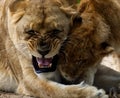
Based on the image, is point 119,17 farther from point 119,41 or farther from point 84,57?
point 84,57

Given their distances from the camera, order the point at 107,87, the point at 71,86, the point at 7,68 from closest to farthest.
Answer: the point at 71,86, the point at 107,87, the point at 7,68

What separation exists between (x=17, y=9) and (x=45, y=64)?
0.63 meters

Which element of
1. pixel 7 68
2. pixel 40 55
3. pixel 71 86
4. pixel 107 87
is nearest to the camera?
pixel 40 55

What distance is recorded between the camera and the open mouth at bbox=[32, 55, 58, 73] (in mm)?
4879

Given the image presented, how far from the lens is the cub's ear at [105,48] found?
495cm

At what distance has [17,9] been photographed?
5176mm

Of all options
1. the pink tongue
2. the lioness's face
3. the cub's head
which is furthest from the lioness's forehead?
the pink tongue

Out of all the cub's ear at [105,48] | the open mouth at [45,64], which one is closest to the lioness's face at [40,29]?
the open mouth at [45,64]

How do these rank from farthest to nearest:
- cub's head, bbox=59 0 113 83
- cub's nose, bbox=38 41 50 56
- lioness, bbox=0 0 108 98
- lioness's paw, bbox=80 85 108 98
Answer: lioness's paw, bbox=80 85 108 98, cub's head, bbox=59 0 113 83, lioness, bbox=0 0 108 98, cub's nose, bbox=38 41 50 56

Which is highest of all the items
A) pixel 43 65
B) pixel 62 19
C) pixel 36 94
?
pixel 62 19

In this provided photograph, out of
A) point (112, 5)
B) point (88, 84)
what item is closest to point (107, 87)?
point (88, 84)

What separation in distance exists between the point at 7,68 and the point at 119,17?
1.40 m

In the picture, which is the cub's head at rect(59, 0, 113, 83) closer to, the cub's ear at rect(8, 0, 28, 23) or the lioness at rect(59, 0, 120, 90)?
the lioness at rect(59, 0, 120, 90)

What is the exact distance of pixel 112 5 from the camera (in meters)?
5.23
